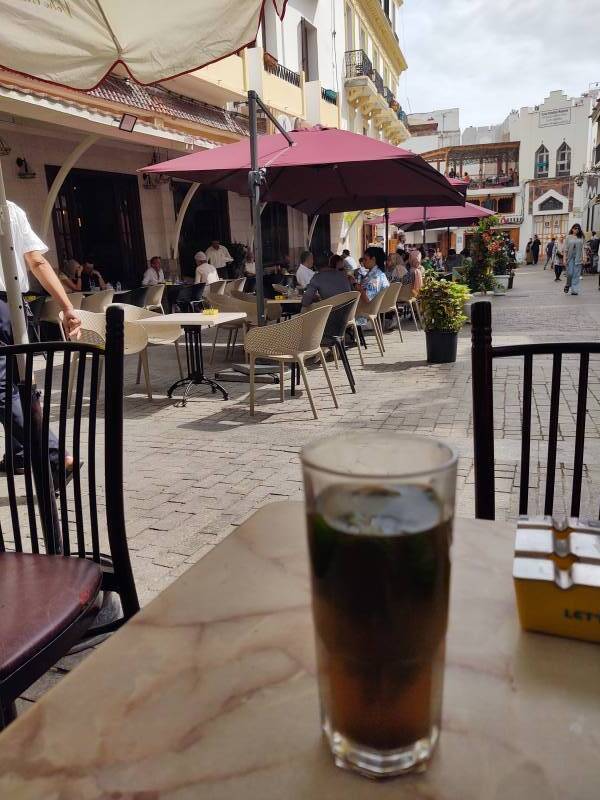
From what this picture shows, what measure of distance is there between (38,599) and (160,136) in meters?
8.93

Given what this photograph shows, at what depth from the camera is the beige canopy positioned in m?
2.13

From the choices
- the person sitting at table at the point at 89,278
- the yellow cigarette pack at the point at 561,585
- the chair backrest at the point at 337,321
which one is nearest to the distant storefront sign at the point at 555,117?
the person sitting at table at the point at 89,278

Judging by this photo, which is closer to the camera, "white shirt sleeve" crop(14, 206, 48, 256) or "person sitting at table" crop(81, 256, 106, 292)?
"white shirt sleeve" crop(14, 206, 48, 256)

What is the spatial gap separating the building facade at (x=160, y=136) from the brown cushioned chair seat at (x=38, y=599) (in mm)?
2099

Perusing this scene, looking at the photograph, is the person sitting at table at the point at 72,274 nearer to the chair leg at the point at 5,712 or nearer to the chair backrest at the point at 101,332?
the chair backrest at the point at 101,332

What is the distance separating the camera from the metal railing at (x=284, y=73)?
14127 mm

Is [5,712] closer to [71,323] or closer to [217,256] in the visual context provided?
[71,323]

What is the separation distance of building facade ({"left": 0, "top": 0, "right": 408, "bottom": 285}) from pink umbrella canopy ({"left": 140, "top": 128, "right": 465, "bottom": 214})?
1479 mm

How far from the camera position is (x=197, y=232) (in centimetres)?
1541

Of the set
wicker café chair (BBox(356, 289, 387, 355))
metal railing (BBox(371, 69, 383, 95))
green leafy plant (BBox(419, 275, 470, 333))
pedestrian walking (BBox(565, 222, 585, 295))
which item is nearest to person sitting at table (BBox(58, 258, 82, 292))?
wicker café chair (BBox(356, 289, 387, 355))

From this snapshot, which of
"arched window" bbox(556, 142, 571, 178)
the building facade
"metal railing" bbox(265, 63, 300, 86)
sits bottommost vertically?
the building facade

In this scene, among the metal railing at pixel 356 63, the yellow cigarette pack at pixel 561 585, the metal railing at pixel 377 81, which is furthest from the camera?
the metal railing at pixel 377 81

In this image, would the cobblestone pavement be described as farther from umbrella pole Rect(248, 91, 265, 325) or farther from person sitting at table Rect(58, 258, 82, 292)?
person sitting at table Rect(58, 258, 82, 292)

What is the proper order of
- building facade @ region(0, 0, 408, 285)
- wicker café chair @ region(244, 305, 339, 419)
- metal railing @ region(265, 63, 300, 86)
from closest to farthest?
wicker café chair @ region(244, 305, 339, 419) → building facade @ region(0, 0, 408, 285) → metal railing @ region(265, 63, 300, 86)
